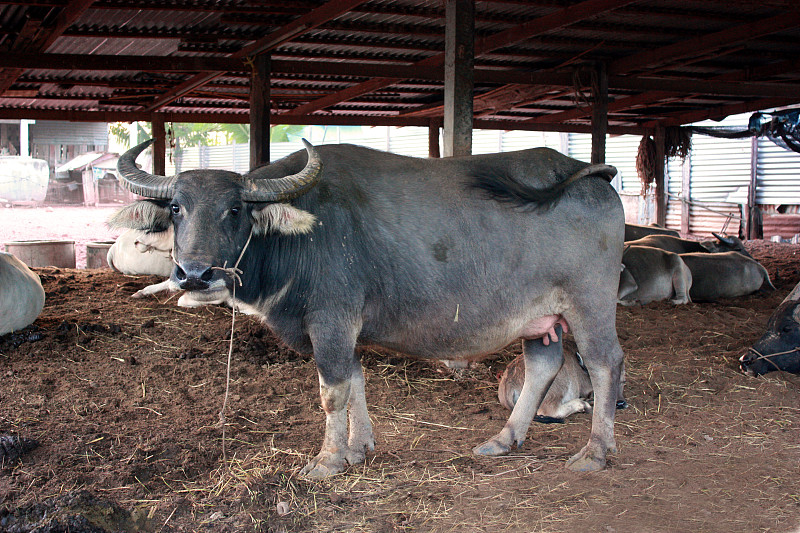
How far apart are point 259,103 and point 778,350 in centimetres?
632

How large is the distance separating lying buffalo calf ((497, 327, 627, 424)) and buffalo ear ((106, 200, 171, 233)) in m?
2.69

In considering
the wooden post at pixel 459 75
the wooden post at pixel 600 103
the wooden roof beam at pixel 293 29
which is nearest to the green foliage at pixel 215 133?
the wooden post at pixel 600 103

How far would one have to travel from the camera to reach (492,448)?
14.2 ft

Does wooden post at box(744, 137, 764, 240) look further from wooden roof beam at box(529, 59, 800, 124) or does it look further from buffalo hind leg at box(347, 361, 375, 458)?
buffalo hind leg at box(347, 361, 375, 458)

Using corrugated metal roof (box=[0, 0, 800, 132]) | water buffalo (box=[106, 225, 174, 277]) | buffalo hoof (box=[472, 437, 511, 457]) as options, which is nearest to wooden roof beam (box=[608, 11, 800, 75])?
corrugated metal roof (box=[0, 0, 800, 132])

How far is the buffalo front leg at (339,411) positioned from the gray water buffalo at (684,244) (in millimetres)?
6795

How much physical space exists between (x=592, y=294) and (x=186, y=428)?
279cm

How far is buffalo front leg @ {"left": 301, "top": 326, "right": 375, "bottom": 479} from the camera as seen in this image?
3857 mm

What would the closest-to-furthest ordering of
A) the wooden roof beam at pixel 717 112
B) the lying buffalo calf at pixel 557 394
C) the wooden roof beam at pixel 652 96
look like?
the lying buffalo calf at pixel 557 394 < the wooden roof beam at pixel 652 96 < the wooden roof beam at pixel 717 112

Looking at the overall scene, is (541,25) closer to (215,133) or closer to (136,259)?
(136,259)

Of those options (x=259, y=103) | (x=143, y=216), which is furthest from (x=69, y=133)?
(x=143, y=216)

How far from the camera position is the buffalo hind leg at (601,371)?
13.6 feet

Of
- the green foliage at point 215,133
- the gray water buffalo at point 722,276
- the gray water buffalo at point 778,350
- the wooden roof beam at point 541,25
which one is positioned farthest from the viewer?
the green foliage at point 215,133

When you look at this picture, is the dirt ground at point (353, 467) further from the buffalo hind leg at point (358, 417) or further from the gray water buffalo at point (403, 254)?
→ the gray water buffalo at point (403, 254)
